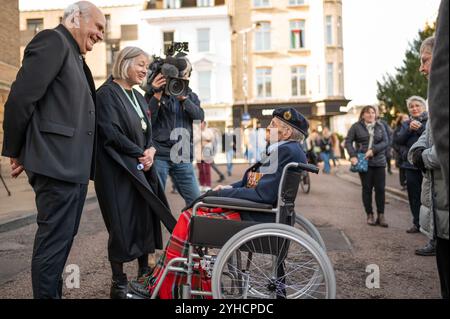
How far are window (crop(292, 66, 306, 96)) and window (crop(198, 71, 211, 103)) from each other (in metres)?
6.25

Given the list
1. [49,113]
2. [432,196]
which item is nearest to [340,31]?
[432,196]

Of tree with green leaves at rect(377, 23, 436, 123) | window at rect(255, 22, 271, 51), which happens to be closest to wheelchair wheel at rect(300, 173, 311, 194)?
tree with green leaves at rect(377, 23, 436, 123)

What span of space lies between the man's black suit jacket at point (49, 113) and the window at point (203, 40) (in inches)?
1189

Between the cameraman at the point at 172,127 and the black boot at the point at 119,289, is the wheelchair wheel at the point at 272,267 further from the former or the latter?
the cameraman at the point at 172,127

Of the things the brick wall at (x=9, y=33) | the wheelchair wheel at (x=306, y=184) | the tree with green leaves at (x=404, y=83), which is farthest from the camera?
the tree with green leaves at (x=404, y=83)

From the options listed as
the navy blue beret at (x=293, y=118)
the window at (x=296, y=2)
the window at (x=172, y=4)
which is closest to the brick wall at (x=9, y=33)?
the navy blue beret at (x=293, y=118)

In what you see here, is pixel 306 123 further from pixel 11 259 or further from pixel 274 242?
pixel 11 259

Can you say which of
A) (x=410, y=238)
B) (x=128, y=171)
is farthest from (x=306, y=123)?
(x=410, y=238)

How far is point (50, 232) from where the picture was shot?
2648mm

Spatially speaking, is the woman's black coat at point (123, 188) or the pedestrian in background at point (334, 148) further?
the pedestrian in background at point (334, 148)

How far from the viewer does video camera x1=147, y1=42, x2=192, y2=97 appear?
4.01 meters

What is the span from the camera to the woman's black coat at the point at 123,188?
10.8 feet

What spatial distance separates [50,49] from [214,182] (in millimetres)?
11606

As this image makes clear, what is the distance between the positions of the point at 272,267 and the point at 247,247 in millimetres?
306
